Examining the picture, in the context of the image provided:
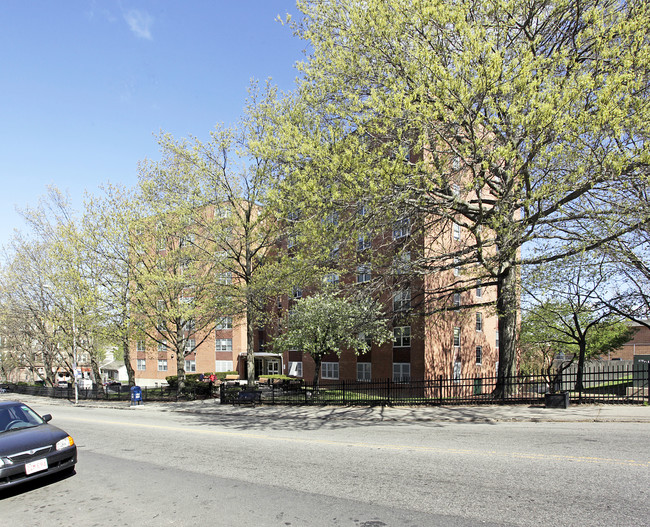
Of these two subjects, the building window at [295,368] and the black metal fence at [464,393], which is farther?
the building window at [295,368]

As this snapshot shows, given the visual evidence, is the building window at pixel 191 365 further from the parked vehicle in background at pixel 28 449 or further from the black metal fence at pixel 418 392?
the parked vehicle in background at pixel 28 449

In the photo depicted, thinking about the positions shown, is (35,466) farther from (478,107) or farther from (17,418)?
(478,107)

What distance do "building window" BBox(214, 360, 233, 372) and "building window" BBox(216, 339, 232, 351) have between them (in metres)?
1.49

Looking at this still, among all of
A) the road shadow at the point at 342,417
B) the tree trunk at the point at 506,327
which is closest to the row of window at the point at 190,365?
the road shadow at the point at 342,417

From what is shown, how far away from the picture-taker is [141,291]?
87.1 feet

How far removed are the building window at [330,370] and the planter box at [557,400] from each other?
83.2 ft

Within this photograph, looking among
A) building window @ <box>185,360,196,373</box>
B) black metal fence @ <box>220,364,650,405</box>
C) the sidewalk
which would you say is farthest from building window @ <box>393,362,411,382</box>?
building window @ <box>185,360,196,373</box>

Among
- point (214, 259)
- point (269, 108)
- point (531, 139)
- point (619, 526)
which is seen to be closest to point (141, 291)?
point (214, 259)

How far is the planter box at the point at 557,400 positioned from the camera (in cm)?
1434

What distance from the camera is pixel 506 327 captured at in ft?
54.4

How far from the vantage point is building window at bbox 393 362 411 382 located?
108 ft

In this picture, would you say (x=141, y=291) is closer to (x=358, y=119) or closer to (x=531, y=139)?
(x=358, y=119)

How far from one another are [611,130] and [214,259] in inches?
782

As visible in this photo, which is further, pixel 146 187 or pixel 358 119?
pixel 146 187
